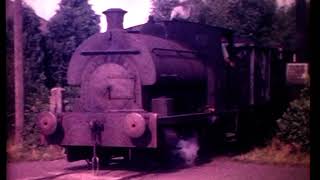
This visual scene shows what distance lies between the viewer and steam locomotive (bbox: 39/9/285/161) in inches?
337

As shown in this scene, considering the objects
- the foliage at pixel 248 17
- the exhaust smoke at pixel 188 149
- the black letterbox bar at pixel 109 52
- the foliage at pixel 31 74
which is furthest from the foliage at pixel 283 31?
the foliage at pixel 31 74

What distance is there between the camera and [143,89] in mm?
8922

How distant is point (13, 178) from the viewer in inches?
339

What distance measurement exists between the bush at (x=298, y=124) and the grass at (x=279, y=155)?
0.49 feet

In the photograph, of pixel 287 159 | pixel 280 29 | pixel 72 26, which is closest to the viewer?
pixel 287 159

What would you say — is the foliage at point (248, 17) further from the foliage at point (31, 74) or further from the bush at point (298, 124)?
the foliage at point (31, 74)

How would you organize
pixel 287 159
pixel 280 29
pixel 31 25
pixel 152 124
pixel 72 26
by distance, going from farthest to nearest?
1. pixel 72 26
2. pixel 31 25
3. pixel 280 29
4. pixel 287 159
5. pixel 152 124

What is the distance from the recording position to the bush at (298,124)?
9984mm

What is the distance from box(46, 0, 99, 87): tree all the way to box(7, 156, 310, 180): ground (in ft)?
21.8

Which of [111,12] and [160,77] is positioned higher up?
[111,12]

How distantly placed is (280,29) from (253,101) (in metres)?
3.14

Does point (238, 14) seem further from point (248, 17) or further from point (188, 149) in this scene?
point (188, 149)

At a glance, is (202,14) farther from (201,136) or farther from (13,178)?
(13,178)

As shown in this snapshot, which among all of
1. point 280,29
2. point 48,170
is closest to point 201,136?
point 48,170
